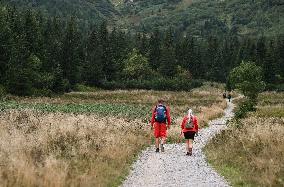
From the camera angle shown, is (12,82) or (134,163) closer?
(134,163)

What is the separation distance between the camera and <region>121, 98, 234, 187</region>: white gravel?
42.3ft

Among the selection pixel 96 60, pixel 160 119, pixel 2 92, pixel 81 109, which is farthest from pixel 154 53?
pixel 160 119

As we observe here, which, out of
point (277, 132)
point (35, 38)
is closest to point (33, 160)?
point (277, 132)

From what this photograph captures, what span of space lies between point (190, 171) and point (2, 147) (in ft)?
19.6

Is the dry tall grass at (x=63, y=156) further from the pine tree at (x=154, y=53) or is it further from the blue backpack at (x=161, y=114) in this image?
the pine tree at (x=154, y=53)

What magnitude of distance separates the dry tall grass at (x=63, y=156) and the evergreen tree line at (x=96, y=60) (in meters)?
59.6

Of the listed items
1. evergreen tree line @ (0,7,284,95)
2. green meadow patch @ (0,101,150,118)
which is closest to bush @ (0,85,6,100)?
evergreen tree line @ (0,7,284,95)

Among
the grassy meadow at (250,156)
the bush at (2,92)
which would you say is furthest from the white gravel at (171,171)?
the bush at (2,92)

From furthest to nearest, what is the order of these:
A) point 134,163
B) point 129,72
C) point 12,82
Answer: point 129,72 → point 12,82 → point 134,163

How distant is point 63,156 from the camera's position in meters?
13.6

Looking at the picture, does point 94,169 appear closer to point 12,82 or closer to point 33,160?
point 33,160

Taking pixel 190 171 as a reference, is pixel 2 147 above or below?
above

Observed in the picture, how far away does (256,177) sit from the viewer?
12805 millimetres

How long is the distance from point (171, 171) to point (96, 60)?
329ft
